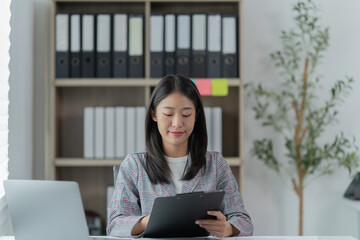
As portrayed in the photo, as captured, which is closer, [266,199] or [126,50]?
[126,50]

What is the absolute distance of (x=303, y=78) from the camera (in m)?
2.61

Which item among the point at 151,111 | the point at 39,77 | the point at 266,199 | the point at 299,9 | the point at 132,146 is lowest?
the point at 266,199

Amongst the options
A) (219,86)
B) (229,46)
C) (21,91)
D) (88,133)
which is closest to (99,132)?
(88,133)

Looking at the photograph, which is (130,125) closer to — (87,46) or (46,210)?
(87,46)

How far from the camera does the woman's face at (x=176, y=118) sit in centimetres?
146

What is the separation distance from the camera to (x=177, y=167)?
1549 mm

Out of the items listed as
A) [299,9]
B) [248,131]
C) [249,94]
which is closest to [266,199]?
[248,131]

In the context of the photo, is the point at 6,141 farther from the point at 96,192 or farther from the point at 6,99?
the point at 96,192

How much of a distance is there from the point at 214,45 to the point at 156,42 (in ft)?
1.00

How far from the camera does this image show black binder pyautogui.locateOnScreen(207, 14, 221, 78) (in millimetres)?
2371

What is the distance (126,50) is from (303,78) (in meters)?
1.02

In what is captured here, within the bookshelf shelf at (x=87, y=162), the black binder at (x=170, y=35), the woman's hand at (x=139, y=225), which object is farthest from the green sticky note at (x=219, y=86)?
the woman's hand at (x=139, y=225)

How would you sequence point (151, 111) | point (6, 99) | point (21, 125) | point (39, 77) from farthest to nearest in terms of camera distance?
point (39, 77), point (21, 125), point (6, 99), point (151, 111)

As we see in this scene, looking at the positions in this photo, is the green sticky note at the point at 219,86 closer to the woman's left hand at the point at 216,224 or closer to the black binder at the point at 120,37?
the black binder at the point at 120,37
